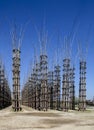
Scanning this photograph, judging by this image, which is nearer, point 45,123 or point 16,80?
point 45,123

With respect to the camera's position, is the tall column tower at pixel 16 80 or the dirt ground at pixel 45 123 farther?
the tall column tower at pixel 16 80

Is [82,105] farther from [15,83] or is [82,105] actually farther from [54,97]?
[15,83]

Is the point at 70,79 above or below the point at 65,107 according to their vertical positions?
above

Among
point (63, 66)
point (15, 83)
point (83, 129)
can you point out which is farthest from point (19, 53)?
point (83, 129)

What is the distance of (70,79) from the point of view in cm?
8169

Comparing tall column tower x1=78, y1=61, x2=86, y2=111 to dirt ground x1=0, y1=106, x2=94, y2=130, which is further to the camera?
tall column tower x1=78, y1=61, x2=86, y2=111

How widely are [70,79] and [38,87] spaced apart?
28.4ft

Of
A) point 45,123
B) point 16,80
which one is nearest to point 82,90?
point 16,80

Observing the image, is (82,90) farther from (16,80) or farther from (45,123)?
(45,123)

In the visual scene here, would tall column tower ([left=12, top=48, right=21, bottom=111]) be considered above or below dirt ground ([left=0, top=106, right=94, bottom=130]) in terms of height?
above

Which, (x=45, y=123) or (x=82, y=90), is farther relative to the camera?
(x=82, y=90)

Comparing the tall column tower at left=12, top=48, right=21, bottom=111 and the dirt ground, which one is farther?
the tall column tower at left=12, top=48, right=21, bottom=111

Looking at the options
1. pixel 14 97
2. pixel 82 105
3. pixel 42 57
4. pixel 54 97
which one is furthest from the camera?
A: pixel 54 97

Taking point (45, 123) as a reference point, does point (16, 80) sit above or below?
above
